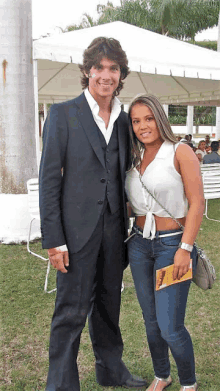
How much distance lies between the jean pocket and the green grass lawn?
985 millimetres

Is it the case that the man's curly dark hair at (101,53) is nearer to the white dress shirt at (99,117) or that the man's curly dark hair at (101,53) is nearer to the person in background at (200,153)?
the white dress shirt at (99,117)

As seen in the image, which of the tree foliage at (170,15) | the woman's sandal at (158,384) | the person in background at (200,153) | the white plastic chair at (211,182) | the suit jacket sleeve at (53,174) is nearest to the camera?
the suit jacket sleeve at (53,174)

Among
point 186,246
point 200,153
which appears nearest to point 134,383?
point 186,246

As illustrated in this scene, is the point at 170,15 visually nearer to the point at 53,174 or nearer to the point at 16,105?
the point at 16,105

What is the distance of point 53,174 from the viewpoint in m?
1.90

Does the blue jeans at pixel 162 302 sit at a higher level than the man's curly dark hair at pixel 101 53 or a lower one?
lower

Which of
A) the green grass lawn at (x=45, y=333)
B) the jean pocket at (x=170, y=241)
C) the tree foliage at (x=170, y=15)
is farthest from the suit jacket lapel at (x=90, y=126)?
the tree foliage at (x=170, y=15)

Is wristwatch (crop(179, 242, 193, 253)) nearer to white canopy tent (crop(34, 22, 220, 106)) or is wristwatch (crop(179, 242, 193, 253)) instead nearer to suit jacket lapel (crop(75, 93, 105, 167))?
suit jacket lapel (crop(75, 93, 105, 167))

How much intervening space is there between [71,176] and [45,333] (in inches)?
63.2

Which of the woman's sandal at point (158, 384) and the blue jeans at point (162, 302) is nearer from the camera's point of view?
the blue jeans at point (162, 302)

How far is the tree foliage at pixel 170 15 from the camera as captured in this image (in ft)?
94.3

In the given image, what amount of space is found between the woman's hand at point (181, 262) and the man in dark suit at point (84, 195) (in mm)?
373

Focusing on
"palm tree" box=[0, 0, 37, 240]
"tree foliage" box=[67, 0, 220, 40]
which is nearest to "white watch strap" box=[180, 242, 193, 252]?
"palm tree" box=[0, 0, 37, 240]

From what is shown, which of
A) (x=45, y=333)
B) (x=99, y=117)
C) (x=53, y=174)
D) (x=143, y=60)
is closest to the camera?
(x=53, y=174)
